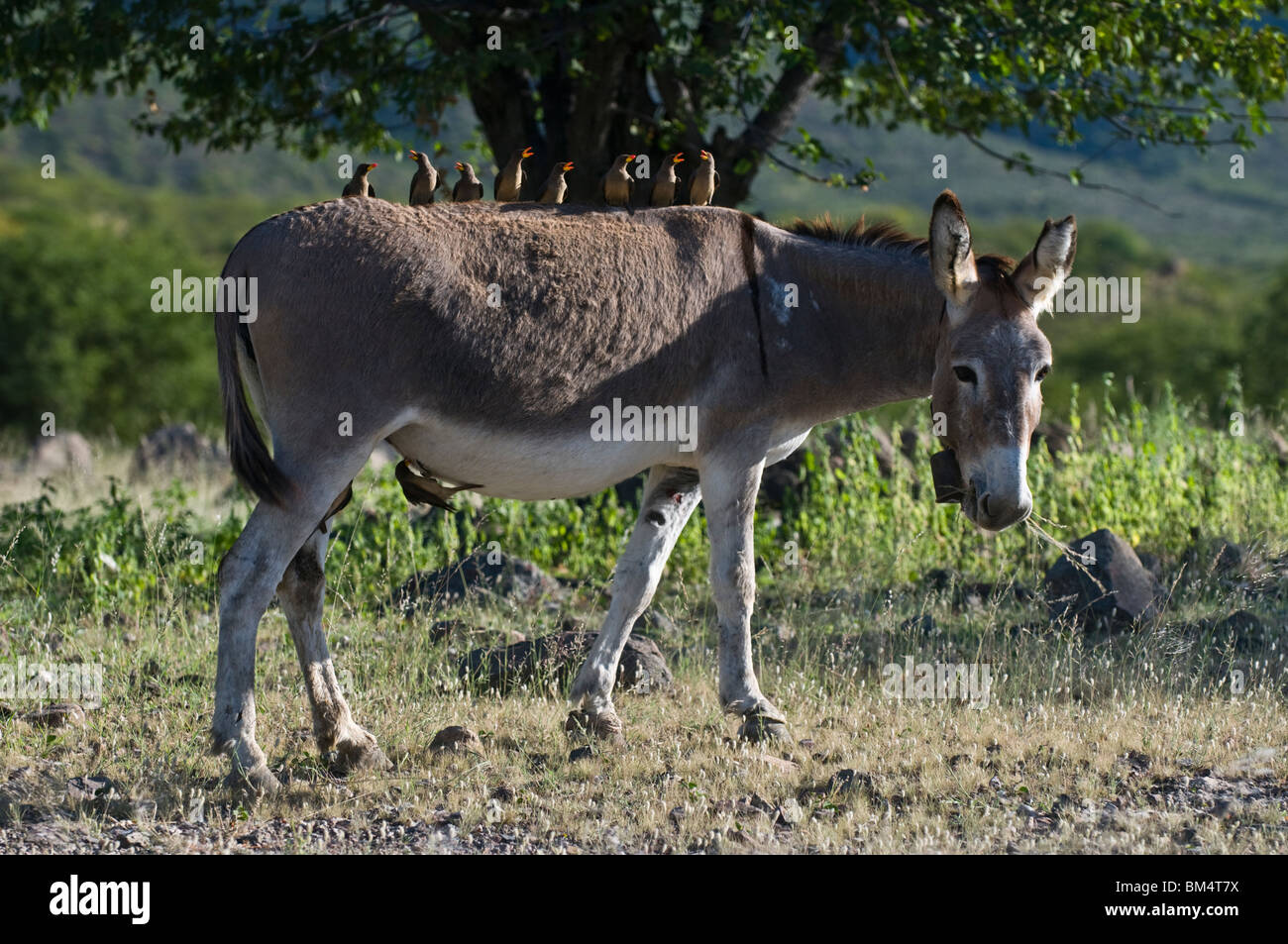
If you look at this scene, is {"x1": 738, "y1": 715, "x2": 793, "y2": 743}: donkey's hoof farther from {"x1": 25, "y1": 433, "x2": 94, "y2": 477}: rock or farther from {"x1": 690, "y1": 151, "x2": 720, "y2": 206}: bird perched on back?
{"x1": 25, "y1": 433, "x2": 94, "y2": 477}: rock

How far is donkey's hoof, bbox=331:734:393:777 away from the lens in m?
5.97

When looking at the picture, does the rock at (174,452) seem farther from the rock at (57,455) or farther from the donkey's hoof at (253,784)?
the donkey's hoof at (253,784)

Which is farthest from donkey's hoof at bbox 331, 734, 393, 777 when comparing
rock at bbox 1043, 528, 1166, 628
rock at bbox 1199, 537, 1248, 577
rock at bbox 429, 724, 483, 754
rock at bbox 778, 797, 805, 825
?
rock at bbox 1199, 537, 1248, 577

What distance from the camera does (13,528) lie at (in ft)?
31.2

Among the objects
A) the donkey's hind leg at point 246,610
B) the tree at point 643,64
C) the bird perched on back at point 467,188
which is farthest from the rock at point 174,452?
the donkey's hind leg at point 246,610

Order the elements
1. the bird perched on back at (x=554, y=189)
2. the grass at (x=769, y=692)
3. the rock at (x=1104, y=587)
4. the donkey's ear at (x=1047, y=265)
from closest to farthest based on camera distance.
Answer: the grass at (x=769, y=692), the donkey's ear at (x=1047, y=265), the bird perched on back at (x=554, y=189), the rock at (x=1104, y=587)

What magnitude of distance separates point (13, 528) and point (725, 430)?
18.9 feet

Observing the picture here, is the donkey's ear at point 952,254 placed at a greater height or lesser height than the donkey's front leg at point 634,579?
greater

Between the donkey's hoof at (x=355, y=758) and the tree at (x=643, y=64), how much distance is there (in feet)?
16.0

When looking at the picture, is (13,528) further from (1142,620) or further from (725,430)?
(1142,620)

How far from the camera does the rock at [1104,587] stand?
815cm

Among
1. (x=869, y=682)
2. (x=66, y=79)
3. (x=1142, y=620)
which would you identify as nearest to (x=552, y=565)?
(x=869, y=682)

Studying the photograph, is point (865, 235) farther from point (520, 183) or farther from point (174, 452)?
point (174, 452)
